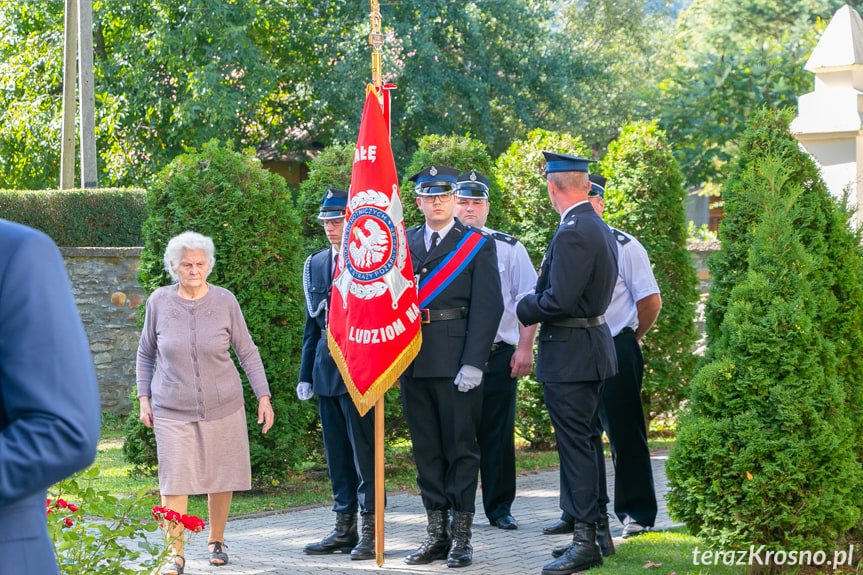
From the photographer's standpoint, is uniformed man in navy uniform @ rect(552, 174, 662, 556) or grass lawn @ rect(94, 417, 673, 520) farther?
grass lawn @ rect(94, 417, 673, 520)

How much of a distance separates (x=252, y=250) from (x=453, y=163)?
201cm

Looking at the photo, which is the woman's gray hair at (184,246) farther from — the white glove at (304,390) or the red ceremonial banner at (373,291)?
the white glove at (304,390)

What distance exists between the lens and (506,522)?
6.76 m

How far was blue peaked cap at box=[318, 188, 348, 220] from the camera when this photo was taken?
6.49 meters

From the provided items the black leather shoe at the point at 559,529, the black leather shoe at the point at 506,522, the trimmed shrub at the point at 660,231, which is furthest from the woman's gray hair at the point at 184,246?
the trimmed shrub at the point at 660,231

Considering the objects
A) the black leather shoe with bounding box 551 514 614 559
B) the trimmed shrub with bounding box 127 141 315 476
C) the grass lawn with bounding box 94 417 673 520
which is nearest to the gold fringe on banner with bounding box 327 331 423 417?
the black leather shoe with bounding box 551 514 614 559

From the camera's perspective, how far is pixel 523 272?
6.97m

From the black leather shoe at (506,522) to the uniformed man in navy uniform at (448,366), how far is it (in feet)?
3.12

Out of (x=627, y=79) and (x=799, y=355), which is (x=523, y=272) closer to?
(x=799, y=355)

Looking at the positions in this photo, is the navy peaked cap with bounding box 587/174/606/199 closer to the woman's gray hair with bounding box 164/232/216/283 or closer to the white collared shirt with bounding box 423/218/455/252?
the white collared shirt with bounding box 423/218/455/252

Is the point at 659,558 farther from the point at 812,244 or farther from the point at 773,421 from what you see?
the point at 812,244

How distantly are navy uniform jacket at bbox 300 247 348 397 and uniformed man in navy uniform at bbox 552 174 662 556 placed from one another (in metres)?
1.77

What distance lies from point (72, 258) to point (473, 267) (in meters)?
7.77

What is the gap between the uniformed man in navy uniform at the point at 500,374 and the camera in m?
6.83
